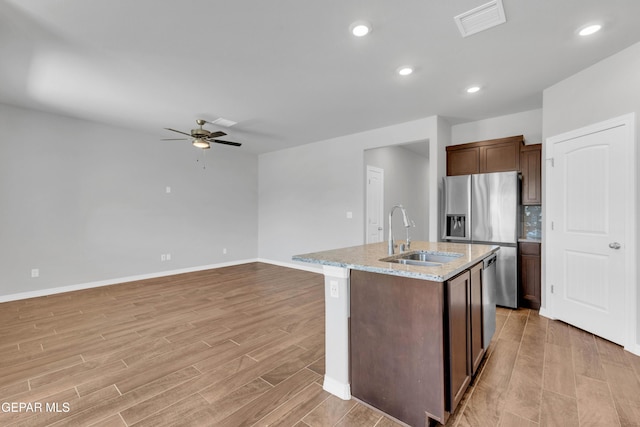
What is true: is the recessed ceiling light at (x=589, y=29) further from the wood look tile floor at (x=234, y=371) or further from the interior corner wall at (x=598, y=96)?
the wood look tile floor at (x=234, y=371)

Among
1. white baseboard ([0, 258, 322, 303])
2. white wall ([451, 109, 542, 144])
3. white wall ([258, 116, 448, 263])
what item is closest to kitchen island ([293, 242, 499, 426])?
white wall ([258, 116, 448, 263])

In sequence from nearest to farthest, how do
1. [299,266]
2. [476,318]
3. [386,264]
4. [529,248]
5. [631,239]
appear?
[386,264] → [476,318] → [631,239] → [529,248] → [299,266]

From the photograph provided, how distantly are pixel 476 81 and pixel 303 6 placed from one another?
221cm

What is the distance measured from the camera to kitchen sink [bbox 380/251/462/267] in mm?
2279

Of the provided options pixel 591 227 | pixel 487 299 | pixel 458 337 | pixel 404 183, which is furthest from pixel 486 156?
pixel 458 337

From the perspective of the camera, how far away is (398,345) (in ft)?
5.47

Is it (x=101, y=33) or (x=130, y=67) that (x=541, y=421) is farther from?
(x=130, y=67)

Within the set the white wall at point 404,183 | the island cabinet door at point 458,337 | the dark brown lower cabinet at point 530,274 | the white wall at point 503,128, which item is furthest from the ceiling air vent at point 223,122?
the dark brown lower cabinet at point 530,274

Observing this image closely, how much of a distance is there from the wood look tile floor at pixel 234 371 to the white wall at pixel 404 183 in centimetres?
317

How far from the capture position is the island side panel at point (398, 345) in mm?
1539

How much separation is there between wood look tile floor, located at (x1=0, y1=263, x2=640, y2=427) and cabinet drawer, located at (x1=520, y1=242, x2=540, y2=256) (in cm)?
75

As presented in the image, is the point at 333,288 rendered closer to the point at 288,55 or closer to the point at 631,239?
the point at 288,55

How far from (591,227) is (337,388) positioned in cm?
301

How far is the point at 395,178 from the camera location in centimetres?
645
